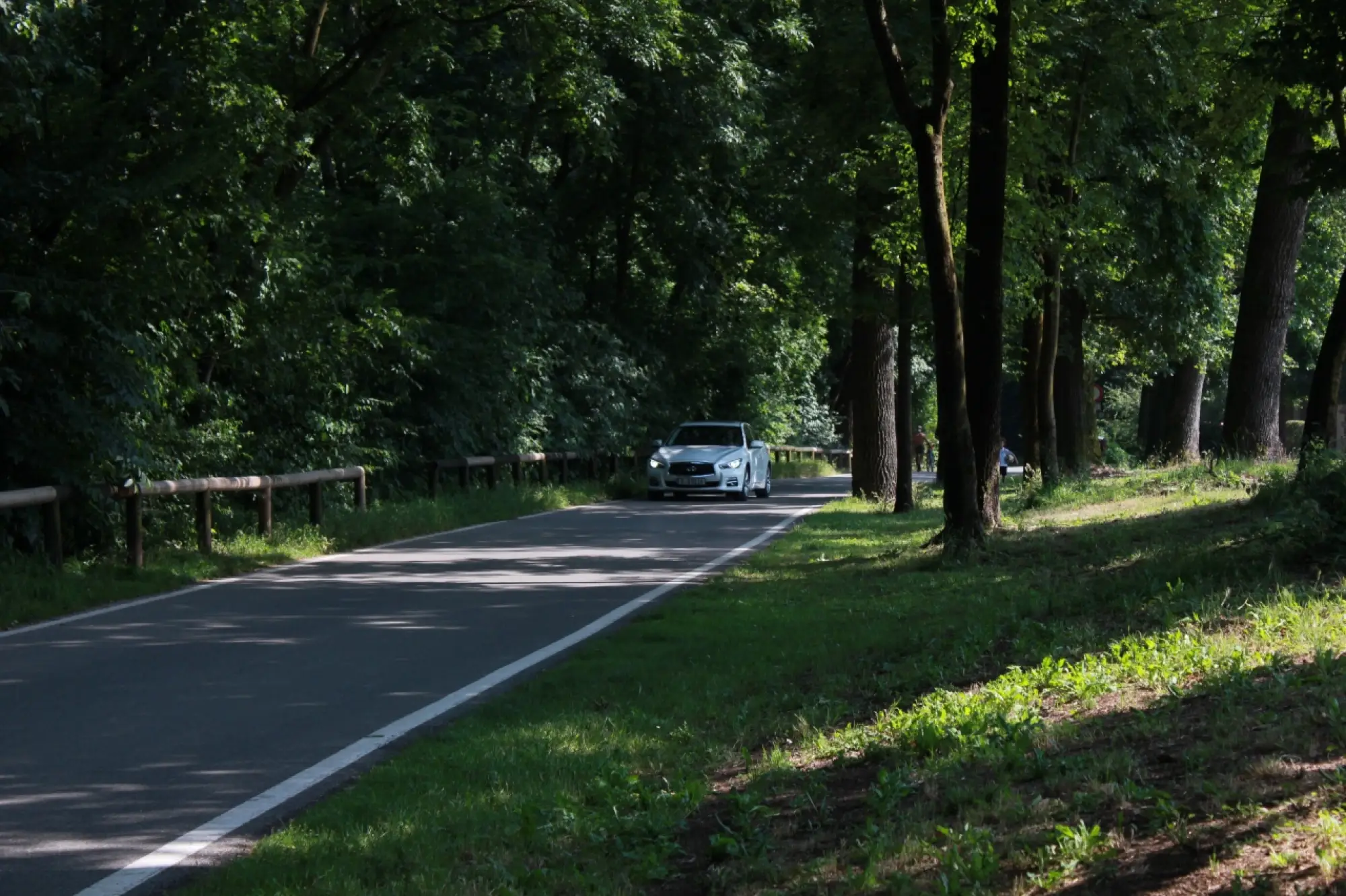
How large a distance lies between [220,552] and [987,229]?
8.58 metres

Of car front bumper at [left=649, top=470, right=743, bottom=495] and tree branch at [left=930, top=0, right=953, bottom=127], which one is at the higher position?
tree branch at [left=930, top=0, right=953, bottom=127]

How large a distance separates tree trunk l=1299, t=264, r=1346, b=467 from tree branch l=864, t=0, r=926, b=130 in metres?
4.44

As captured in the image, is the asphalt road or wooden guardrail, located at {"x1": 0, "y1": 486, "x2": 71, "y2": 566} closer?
the asphalt road

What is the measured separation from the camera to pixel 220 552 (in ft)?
56.1

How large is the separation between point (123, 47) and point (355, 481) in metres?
7.19

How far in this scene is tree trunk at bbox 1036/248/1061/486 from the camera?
2600 cm

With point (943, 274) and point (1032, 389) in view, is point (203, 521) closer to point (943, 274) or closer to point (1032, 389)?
point (943, 274)

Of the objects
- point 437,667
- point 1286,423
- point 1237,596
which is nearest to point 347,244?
point 437,667

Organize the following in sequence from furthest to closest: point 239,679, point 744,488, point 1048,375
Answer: point 744,488
point 1048,375
point 239,679

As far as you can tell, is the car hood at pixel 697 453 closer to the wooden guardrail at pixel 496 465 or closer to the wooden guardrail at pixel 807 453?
the wooden guardrail at pixel 496 465

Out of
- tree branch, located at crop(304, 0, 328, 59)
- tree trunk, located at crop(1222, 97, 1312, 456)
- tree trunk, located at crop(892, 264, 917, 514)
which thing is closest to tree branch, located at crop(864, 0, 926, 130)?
tree trunk, located at crop(1222, 97, 1312, 456)

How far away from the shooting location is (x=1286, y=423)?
57.3 m

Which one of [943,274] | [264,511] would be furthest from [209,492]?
[943,274]

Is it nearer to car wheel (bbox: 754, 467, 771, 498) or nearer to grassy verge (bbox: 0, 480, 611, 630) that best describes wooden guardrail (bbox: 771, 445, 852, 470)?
car wheel (bbox: 754, 467, 771, 498)
